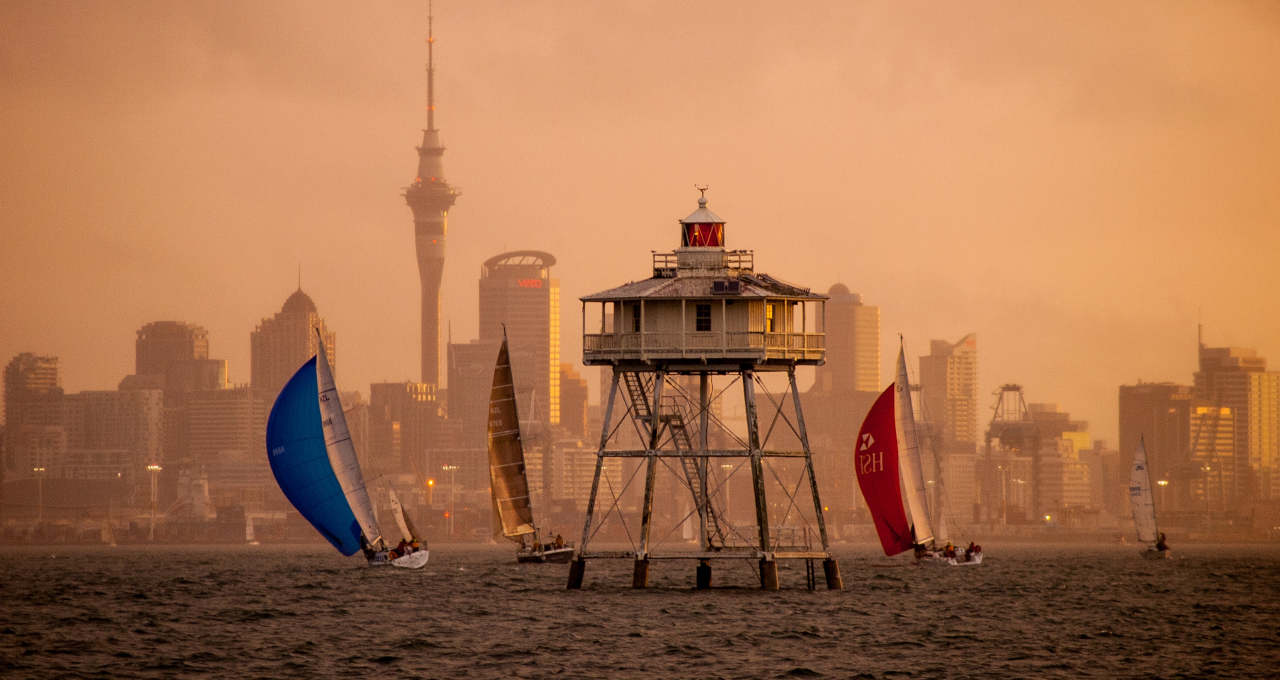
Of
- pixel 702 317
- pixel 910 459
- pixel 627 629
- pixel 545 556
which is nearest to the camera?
pixel 627 629

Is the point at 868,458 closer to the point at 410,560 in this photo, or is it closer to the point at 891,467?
the point at 891,467

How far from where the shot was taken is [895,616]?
269 feet

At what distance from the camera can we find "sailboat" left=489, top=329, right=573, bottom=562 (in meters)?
123

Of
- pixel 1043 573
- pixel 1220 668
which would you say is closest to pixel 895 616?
pixel 1220 668

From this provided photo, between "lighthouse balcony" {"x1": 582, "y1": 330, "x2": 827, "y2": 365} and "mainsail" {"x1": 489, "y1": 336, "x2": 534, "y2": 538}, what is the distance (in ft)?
132

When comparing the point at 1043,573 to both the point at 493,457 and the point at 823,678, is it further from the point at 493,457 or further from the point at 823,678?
the point at 823,678

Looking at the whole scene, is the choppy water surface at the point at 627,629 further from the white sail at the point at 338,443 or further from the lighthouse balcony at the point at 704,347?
the lighthouse balcony at the point at 704,347

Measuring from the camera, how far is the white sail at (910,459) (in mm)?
116000

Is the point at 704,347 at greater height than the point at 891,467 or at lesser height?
greater

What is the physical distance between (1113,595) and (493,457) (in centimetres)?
3831

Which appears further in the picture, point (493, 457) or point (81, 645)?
point (493, 457)

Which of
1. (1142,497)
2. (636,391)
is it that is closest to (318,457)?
(636,391)

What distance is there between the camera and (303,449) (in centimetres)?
10312

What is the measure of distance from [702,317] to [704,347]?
1.23 meters
